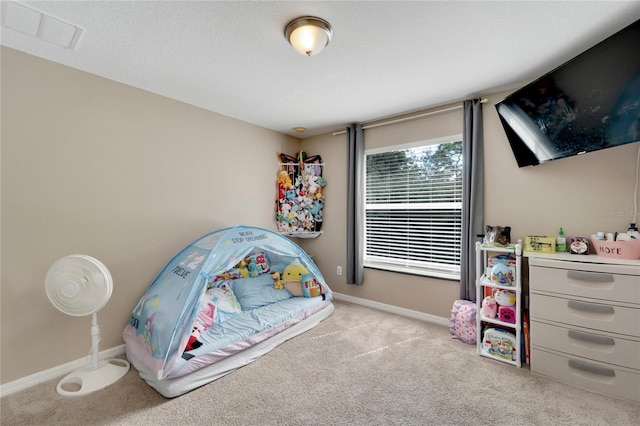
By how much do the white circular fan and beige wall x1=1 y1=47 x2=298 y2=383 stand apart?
0.80 feet

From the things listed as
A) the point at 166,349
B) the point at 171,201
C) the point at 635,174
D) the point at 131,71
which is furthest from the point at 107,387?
the point at 635,174

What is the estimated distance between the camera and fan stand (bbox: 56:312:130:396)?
1.83m

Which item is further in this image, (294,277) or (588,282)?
(294,277)

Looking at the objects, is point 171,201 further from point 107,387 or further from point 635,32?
point 635,32

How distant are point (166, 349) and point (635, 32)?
3.22 m

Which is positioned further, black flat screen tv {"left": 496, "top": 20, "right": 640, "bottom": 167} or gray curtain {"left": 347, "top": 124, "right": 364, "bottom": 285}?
gray curtain {"left": 347, "top": 124, "right": 364, "bottom": 285}

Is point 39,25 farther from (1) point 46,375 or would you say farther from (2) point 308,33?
(1) point 46,375

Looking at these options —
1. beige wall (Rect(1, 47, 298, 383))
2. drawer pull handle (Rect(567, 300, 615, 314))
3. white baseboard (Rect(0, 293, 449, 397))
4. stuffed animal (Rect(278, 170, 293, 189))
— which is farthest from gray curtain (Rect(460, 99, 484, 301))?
beige wall (Rect(1, 47, 298, 383))


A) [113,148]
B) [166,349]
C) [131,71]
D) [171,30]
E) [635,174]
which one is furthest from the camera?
[113,148]

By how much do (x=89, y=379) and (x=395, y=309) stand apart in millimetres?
2826

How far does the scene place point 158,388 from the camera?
1.79 metres

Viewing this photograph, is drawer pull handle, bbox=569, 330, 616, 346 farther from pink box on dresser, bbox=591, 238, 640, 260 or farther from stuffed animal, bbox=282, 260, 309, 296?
stuffed animal, bbox=282, 260, 309, 296

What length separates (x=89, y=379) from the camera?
1.90 meters

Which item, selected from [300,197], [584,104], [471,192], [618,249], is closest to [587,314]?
[618,249]
